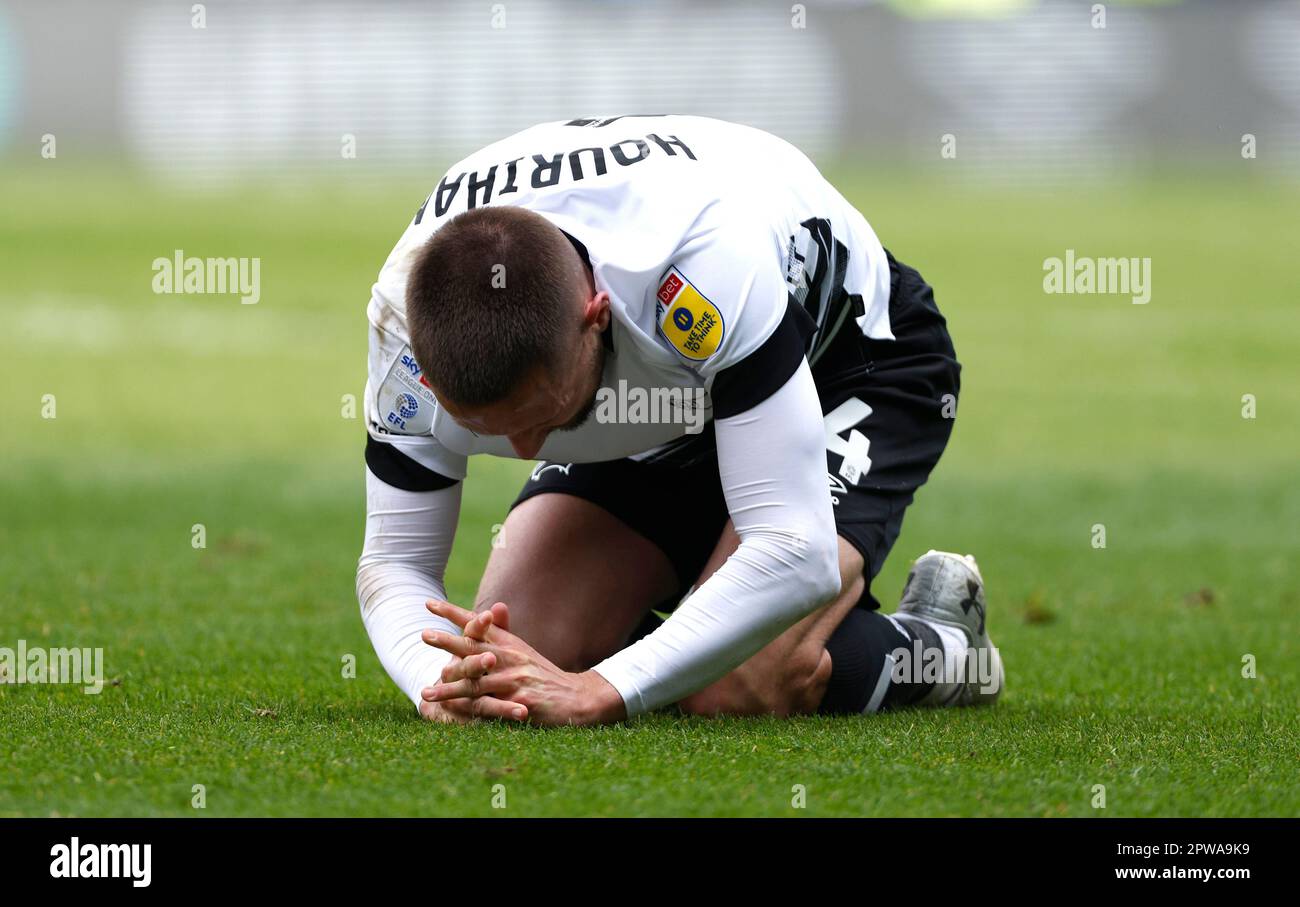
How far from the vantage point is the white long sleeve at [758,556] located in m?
3.25

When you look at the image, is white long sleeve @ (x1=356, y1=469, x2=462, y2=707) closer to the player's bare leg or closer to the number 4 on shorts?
the player's bare leg

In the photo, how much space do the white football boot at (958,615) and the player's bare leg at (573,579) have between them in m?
0.68

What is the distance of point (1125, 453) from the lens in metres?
11.1

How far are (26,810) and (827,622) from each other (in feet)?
6.34

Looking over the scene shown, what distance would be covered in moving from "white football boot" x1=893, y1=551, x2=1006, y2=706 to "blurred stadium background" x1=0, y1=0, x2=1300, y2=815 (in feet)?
0.54

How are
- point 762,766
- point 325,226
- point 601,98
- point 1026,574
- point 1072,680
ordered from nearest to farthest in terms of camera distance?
point 762,766
point 1072,680
point 1026,574
point 325,226
point 601,98

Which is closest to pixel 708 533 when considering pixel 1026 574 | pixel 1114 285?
pixel 1026 574

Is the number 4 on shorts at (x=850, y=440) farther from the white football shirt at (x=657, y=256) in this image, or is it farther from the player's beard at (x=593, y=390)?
the player's beard at (x=593, y=390)

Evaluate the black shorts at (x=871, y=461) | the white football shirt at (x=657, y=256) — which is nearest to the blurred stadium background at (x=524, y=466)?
the black shorts at (x=871, y=461)

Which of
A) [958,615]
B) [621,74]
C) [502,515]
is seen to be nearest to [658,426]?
[958,615]

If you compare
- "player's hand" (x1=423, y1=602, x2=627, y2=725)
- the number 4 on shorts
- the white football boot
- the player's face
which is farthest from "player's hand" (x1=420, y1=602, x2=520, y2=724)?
the white football boot

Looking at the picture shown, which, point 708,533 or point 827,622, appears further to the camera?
point 708,533

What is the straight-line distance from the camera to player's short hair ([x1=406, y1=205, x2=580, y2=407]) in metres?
2.99
